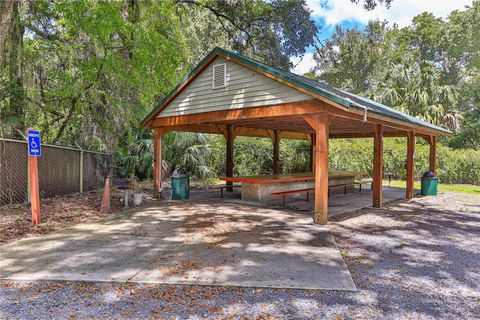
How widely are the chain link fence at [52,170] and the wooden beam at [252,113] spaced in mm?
2681

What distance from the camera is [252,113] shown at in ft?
24.7

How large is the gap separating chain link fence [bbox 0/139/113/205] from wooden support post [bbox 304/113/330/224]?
21.4 ft

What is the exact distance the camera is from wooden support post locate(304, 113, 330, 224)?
636 cm

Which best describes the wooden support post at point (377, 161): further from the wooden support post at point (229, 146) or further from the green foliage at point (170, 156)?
the green foliage at point (170, 156)

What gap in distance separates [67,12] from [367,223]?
9.00 metres

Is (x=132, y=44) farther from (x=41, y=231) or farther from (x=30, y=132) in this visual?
(x=41, y=231)

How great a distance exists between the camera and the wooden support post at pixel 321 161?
636 centimetres

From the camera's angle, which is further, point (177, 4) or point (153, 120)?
point (177, 4)

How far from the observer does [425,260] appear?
14.5 ft

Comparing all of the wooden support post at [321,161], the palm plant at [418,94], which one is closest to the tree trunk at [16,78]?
the wooden support post at [321,161]

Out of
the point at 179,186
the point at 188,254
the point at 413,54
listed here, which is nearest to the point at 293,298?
the point at 188,254

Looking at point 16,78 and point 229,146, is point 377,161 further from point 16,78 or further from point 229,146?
point 16,78

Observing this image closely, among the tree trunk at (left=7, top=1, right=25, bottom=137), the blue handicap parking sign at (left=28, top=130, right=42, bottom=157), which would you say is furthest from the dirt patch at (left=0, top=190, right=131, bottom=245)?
the tree trunk at (left=7, top=1, right=25, bottom=137)

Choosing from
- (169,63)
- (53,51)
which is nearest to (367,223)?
(169,63)
